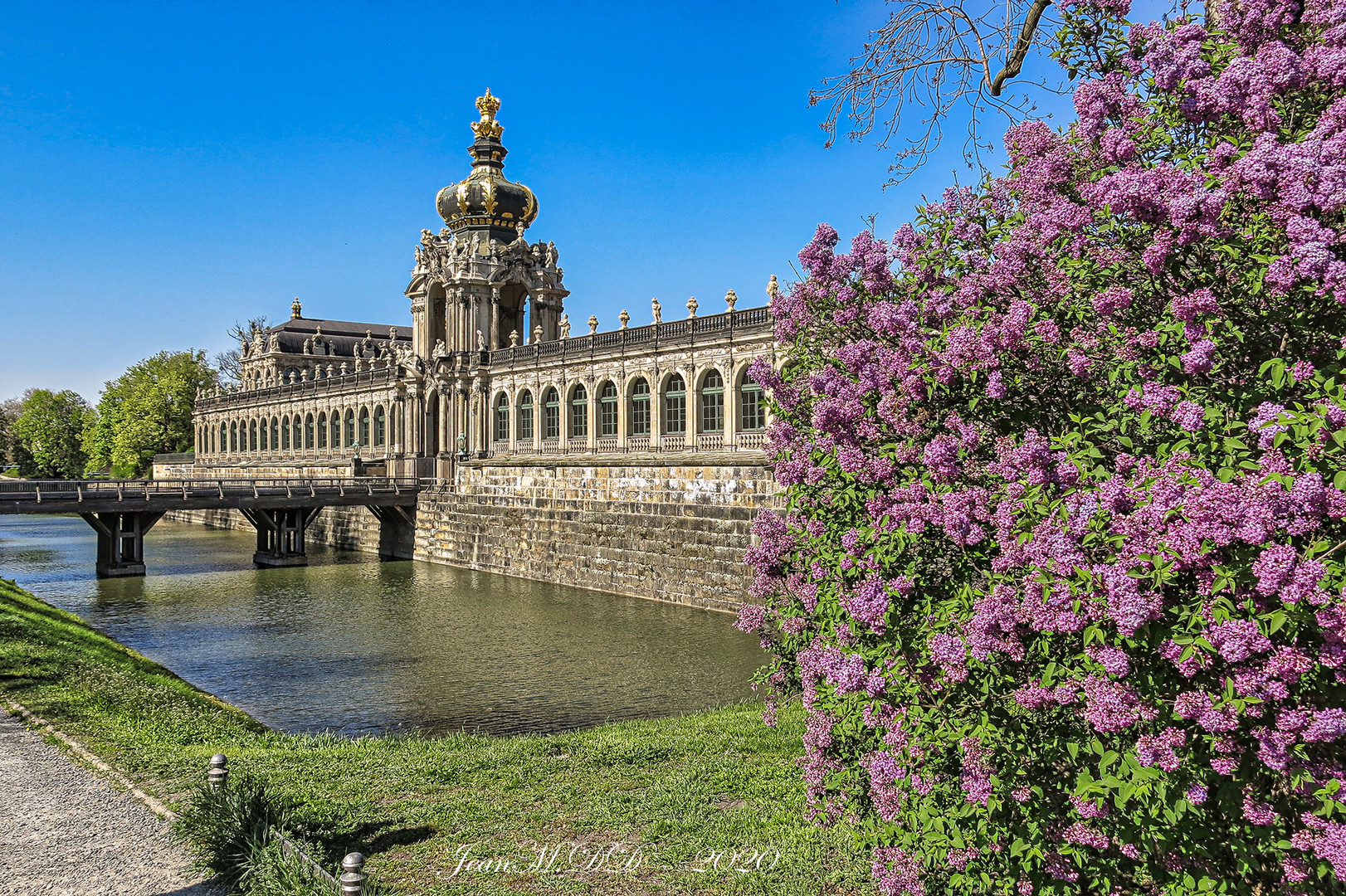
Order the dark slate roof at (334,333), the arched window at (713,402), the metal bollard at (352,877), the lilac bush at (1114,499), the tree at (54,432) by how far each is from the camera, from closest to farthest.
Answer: the lilac bush at (1114,499) < the metal bollard at (352,877) < the arched window at (713,402) < the dark slate roof at (334,333) < the tree at (54,432)

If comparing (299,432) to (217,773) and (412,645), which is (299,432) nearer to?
(412,645)

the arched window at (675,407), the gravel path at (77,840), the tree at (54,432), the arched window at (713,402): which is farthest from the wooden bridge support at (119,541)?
the tree at (54,432)

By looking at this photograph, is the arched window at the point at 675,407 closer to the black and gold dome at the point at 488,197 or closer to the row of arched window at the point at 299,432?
the black and gold dome at the point at 488,197

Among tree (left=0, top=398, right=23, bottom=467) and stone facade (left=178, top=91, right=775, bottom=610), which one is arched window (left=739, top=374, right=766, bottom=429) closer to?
stone facade (left=178, top=91, right=775, bottom=610)

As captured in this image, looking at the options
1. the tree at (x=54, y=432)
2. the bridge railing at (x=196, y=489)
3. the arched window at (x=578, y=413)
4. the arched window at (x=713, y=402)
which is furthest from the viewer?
the tree at (x=54, y=432)

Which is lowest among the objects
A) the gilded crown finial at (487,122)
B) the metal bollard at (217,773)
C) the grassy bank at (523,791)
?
the grassy bank at (523,791)

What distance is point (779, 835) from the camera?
7527mm

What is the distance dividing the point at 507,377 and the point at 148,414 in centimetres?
6449

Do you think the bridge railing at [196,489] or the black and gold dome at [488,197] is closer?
the bridge railing at [196,489]

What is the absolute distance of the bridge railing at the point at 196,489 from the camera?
115 feet

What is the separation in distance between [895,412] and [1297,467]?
6.49 feet

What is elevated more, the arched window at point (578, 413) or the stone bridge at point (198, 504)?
the arched window at point (578, 413)

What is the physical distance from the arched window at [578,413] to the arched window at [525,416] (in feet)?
10.5

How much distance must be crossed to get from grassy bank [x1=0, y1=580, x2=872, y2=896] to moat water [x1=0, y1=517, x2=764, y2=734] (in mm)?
3461
